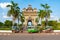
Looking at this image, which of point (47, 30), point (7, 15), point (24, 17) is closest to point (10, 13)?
point (7, 15)

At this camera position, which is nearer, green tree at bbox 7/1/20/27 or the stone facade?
green tree at bbox 7/1/20/27

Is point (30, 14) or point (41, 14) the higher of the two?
point (30, 14)

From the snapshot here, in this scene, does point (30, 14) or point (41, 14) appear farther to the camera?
point (30, 14)

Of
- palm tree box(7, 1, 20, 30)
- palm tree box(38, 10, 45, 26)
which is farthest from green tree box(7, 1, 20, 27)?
palm tree box(38, 10, 45, 26)

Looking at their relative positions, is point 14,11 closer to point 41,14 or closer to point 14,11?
point 14,11

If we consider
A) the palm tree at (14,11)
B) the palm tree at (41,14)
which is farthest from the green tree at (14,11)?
the palm tree at (41,14)

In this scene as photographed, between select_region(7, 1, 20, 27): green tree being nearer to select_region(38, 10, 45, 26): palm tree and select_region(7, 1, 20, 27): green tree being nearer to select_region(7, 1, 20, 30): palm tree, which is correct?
select_region(7, 1, 20, 30): palm tree

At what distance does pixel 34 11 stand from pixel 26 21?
512 centimetres

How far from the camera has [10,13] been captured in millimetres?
62062

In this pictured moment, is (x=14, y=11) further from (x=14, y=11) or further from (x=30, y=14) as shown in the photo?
(x=30, y=14)

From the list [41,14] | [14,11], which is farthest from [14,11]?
[41,14]

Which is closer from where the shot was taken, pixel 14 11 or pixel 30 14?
pixel 14 11

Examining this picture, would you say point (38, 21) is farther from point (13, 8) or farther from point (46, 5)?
point (13, 8)

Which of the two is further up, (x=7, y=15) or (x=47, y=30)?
(x=7, y=15)
